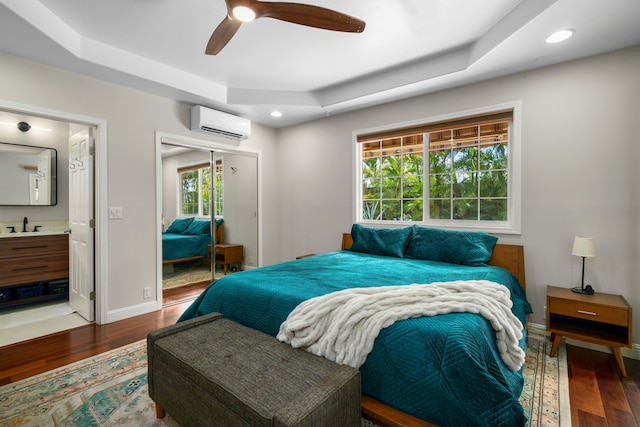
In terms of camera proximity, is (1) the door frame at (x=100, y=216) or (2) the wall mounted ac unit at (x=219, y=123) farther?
(2) the wall mounted ac unit at (x=219, y=123)

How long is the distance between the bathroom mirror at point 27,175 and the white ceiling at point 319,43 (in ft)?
6.64

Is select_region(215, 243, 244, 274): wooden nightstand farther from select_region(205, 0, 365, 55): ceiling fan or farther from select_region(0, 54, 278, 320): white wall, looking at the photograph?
select_region(205, 0, 365, 55): ceiling fan

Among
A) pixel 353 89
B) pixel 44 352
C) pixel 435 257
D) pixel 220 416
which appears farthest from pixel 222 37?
pixel 44 352

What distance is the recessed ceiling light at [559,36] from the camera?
7.13ft

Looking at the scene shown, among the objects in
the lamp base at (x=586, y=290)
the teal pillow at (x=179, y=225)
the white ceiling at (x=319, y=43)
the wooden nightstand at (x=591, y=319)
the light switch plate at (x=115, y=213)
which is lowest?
the wooden nightstand at (x=591, y=319)

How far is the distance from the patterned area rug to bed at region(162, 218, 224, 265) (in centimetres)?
150

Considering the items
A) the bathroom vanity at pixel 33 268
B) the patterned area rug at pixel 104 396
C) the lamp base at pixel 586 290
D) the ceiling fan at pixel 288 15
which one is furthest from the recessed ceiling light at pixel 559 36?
the bathroom vanity at pixel 33 268

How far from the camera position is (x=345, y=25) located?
1845 mm

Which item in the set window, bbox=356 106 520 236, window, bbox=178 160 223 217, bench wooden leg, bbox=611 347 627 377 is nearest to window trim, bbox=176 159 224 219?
window, bbox=178 160 223 217

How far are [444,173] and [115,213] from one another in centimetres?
348

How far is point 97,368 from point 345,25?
9.37ft

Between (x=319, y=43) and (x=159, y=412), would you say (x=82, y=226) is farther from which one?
(x=319, y=43)

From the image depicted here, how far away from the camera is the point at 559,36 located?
222 centimetres

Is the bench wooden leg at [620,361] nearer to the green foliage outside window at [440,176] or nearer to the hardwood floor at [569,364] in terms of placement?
the hardwood floor at [569,364]
